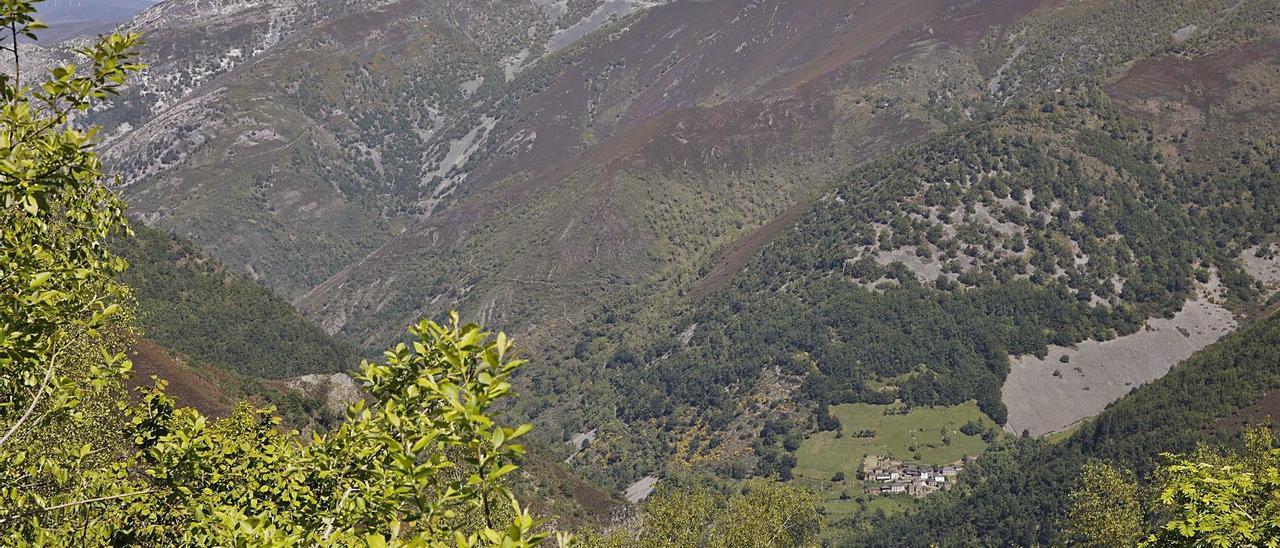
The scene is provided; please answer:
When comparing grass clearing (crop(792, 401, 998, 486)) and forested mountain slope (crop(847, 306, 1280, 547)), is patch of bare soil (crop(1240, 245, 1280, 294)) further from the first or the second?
grass clearing (crop(792, 401, 998, 486))

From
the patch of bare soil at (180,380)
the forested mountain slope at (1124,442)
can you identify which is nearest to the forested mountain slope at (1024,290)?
the forested mountain slope at (1124,442)

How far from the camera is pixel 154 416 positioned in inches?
712

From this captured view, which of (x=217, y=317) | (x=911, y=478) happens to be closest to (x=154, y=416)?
(x=217, y=317)

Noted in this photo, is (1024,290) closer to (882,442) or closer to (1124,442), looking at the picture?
(882,442)

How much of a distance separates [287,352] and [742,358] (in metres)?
85.9

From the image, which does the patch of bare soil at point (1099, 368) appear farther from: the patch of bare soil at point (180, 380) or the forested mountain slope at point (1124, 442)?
the patch of bare soil at point (180, 380)

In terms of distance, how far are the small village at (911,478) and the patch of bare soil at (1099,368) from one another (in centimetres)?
1784

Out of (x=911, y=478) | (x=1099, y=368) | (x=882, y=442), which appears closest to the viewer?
(x=911, y=478)

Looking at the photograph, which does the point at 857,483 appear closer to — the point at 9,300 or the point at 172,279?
the point at 172,279

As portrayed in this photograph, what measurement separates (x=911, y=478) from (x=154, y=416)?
5761 inches

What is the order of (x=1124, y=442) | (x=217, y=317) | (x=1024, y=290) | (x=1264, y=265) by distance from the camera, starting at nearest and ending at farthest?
(x=1124, y=442), (x=217, y=317), (x=1264, y=265), (x=1024, y=290)

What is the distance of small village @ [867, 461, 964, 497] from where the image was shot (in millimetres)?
150125

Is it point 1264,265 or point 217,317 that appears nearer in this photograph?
point 217,317

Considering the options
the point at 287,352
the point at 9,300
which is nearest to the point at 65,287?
the point at 9,300
